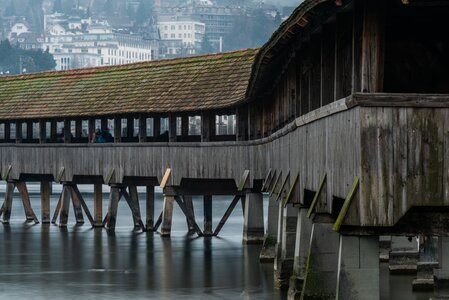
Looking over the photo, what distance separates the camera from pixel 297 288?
29141mm

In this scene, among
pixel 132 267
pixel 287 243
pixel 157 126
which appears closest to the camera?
pixel 287 243

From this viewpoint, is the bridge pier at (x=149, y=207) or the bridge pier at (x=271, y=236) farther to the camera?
the bridge pier at (x=149, y=207)

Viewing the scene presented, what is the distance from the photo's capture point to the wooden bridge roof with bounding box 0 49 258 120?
49.7 metres

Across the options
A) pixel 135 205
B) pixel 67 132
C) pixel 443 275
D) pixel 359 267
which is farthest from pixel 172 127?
pixel 359 267

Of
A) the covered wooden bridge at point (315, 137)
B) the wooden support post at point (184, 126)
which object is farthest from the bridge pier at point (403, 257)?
the wooden support post at point (184, 126)

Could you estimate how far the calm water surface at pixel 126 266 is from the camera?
117 feet

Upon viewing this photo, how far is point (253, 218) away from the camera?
4781 cm

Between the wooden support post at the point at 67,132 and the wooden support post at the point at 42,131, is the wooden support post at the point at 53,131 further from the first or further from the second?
the wooden support post at the point at 67,132

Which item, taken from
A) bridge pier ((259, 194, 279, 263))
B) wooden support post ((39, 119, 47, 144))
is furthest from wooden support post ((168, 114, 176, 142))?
bridge pier ((259, 194, 279, 263))

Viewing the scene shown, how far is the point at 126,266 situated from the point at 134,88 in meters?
14.5

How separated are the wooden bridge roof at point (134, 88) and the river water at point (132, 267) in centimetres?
458

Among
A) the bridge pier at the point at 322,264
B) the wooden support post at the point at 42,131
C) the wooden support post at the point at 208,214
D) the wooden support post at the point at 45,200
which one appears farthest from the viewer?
the wooden support post at the point at 45,200

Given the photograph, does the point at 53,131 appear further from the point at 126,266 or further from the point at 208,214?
the point at 126,266

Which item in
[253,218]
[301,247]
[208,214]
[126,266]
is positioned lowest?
[126,266]
